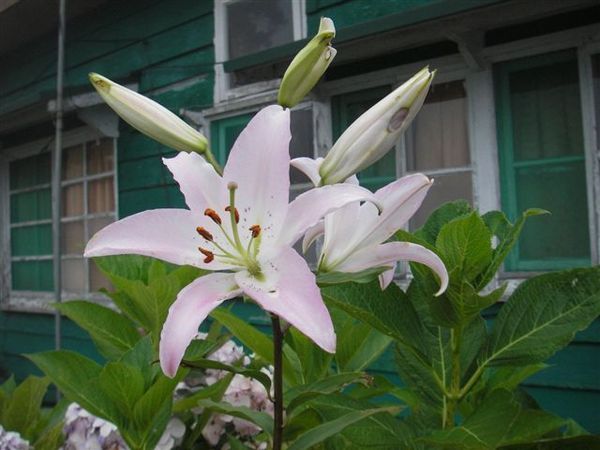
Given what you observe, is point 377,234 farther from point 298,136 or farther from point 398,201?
point 298,136

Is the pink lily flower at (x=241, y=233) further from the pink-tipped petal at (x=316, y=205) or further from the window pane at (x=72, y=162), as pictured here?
the window pane at (x=72, y=162)

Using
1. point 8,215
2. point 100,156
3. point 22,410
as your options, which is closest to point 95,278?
point 100,156

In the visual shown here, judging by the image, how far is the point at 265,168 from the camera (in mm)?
692

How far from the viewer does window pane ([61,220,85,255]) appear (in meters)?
5.20

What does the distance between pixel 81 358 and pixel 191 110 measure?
3213 mm

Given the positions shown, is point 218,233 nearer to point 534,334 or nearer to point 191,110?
point 534,334

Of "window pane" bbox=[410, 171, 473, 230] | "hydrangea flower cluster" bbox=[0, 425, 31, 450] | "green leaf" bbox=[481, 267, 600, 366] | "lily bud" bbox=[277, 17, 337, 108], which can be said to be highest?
"window pane" bbox=[410, 171, 473, 230]

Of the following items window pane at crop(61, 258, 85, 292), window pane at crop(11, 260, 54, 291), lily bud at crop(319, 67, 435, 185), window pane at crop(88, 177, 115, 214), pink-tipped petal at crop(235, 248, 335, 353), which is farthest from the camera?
window pane at crop(11, 260, 54, 291)

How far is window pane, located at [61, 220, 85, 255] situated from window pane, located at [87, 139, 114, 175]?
1.49ft

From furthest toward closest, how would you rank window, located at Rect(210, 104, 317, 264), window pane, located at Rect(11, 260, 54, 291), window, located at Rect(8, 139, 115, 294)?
window pane, located at Rect(11, 260, 54, 291), window, located at Rect(8, 139, 115, 294), window, located at Rect(210, 104, 317, 264)

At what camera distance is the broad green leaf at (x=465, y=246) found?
769 mm

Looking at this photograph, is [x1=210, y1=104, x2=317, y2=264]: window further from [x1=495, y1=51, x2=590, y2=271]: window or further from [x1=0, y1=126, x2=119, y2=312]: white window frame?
[x1=0, y1=126, x2=119, y2=312]: white window frame

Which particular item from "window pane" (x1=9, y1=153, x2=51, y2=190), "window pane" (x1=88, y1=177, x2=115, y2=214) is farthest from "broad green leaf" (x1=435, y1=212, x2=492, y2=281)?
"window pane" (x1=9, y1=153, x2=51, y2=190)

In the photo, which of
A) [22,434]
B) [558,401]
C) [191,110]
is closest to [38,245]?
[191,110]
